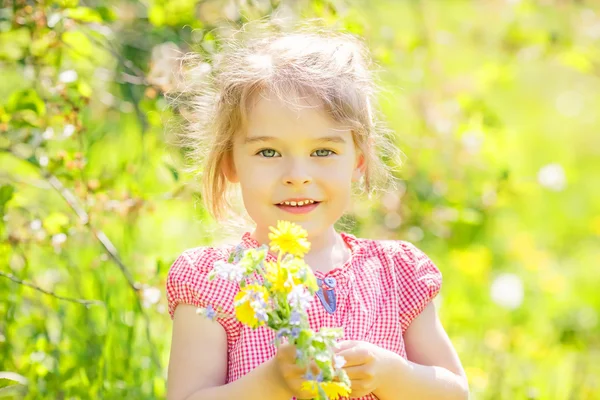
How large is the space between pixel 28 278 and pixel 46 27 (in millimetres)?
646

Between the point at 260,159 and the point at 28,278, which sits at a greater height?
the point at 260,159

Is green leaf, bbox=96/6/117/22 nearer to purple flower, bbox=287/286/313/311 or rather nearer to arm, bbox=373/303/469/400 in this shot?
arm, bbox=373/303/469/400

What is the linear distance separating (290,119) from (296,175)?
0.12 meters

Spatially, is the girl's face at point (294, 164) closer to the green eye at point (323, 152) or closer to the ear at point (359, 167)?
the green eye at point (323, 152)

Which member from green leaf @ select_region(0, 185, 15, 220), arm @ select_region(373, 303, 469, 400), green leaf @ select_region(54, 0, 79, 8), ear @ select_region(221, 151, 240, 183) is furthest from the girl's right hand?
green leaf @ select_region(54, 0, 79, 8)

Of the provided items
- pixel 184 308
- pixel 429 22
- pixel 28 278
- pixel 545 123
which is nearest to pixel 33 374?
pixel 28 278

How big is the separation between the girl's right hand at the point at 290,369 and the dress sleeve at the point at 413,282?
0.46 meters

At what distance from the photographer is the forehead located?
1.85 metres

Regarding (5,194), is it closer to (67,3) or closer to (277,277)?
(67,3)

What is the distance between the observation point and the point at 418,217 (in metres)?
3.25

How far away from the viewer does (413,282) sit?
2008mm

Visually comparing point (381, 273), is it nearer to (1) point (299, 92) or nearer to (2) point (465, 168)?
(1) point (299, 92)

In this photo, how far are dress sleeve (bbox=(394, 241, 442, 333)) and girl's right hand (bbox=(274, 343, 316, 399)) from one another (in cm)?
46

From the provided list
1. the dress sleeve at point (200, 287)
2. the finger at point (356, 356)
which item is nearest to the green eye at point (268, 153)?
the dress sleeve at point (200, 287)
